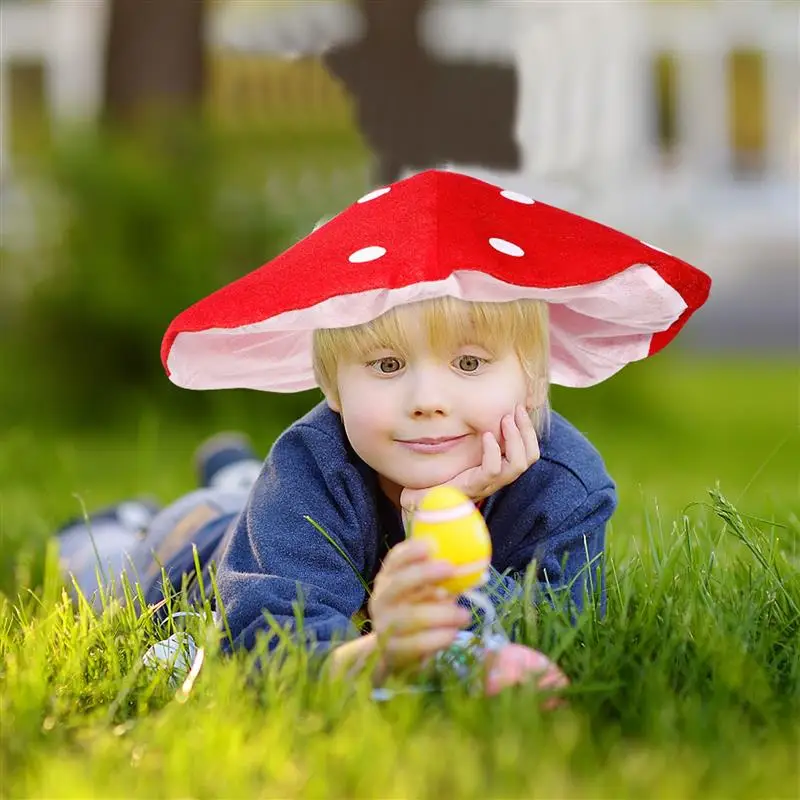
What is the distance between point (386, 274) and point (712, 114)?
14.3m

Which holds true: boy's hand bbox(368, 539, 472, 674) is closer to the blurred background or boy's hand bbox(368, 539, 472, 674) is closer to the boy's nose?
the boy's nose

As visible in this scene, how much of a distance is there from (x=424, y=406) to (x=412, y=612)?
0.33m

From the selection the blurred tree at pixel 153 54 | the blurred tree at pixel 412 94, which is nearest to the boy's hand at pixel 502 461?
the blurred tree at pixel 412 94

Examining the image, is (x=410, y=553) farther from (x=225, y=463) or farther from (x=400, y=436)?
(x=225, y=463)

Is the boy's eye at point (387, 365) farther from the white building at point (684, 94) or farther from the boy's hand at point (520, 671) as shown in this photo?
the white building at point (684, 94)

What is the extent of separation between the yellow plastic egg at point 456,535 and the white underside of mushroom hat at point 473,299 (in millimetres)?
363

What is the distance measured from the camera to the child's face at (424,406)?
187cm

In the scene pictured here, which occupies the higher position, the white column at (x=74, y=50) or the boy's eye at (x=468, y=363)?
the boy's eye at (x=468, y=363)

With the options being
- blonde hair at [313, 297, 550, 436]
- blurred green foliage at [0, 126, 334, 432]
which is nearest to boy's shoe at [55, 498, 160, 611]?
blonde hair at [313, 297, 550, 436]

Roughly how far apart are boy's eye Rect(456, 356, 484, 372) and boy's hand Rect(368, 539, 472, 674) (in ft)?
1.21

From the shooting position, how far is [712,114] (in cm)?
1530

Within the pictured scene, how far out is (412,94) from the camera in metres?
6.17

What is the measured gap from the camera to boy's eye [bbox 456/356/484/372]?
6.28 feet

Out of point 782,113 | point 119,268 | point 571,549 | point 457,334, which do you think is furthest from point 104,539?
point 782,113
